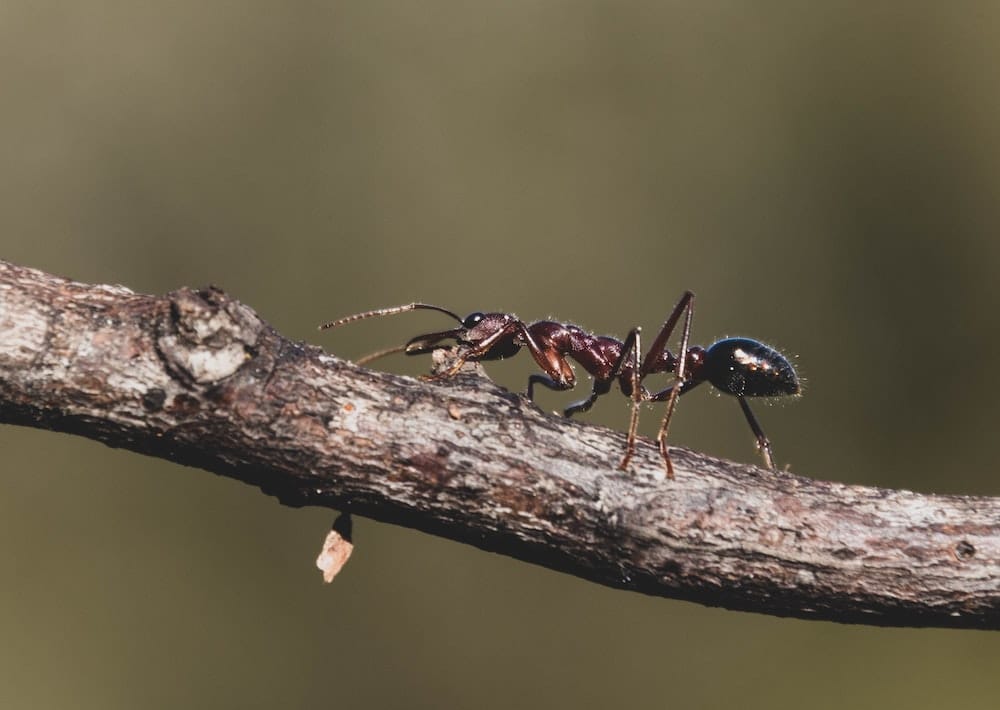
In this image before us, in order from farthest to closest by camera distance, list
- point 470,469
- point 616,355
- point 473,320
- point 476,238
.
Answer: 1. point 476,238
2. point 616,355
3. point 473,320
4. point 470,469

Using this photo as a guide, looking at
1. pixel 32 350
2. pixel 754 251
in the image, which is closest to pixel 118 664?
pixel 32 350

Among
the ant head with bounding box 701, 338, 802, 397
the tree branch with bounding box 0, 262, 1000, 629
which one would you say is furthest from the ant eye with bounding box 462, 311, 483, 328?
the tree branch with bounding box 0, 262, 1000, 629

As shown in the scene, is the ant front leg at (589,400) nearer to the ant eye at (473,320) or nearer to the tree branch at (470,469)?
the ant eye at (473,320)

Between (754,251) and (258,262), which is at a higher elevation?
(754,251)

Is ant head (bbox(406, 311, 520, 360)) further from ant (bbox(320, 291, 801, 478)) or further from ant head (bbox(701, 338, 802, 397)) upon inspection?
ant head (bbox(701, 338, 802, 397))

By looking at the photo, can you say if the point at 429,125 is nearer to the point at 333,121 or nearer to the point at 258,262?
the point at 333,121

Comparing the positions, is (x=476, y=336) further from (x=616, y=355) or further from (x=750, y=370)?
(x=750, y=370)

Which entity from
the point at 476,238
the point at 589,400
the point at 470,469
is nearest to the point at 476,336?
the point at 589,400
